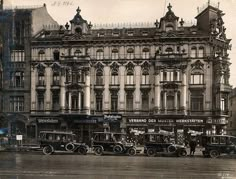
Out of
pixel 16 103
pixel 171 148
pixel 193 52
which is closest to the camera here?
pixel 171 148

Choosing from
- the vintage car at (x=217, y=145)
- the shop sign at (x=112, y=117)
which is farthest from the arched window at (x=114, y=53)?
the vintage car at (x=217, y=145)

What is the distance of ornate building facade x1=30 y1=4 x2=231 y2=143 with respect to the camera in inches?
829

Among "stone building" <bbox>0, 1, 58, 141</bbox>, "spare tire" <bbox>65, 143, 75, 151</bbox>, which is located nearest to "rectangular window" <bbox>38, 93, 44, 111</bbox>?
"stone building" <bbox>0, 1, 58, 141</bbox>

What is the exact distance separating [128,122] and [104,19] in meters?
8.44

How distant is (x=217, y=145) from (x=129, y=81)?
6265mm

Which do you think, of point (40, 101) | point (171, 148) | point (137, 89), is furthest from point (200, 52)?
point (40, 101)

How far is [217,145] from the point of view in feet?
62.5

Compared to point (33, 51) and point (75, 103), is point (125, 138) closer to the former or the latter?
point (75, 103)

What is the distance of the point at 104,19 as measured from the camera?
1378 cm

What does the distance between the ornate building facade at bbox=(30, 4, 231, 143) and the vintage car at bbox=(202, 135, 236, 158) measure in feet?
4.93

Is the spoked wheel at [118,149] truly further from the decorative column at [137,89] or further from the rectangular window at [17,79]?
the rectangular window at [17,79]

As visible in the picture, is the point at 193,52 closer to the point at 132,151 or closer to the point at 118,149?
the point at 132,151

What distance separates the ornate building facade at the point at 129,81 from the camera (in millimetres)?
21062

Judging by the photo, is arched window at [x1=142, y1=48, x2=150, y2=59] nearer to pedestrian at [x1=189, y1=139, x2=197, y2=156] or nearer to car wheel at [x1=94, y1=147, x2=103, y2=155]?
pedestrian at [x1=189, y1=139, x2=197, y2=156]
